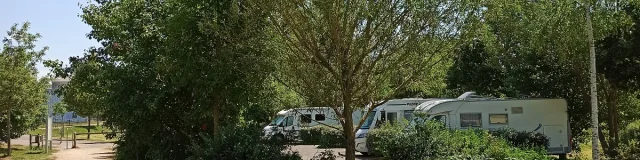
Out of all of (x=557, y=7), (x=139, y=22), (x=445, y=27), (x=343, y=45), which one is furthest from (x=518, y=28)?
(x=139, y=22)

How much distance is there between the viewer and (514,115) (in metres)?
16.5

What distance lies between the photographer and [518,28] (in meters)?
14.7

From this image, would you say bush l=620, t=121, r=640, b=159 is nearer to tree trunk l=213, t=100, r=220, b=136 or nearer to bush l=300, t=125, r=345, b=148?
bush l=300, t=125, r=345, b=148

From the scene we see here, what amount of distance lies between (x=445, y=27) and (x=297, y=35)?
2.60 m

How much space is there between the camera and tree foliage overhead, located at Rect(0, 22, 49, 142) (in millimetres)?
20375

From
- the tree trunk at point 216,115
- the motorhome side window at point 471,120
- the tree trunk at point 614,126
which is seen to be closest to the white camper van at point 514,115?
the motorhome side window at point 471,120

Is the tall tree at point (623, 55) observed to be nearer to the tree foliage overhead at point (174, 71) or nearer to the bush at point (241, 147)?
the tree foliage overhead at point (174, 71)

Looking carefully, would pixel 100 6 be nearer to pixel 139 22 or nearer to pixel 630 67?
pixel 139 22

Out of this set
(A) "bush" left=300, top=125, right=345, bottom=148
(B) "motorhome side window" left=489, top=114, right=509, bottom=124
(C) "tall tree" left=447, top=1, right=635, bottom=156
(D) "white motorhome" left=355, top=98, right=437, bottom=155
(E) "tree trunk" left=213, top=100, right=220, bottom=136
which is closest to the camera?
(E) "tree trunk" left=213, top=100, right=220, bottom=136

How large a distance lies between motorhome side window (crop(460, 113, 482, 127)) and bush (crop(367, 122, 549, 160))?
510 cm

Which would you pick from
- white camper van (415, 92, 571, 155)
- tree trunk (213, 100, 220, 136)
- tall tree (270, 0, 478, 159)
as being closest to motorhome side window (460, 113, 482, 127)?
white camper van (415, 92, 571, 155)

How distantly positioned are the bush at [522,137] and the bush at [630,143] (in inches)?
75.3

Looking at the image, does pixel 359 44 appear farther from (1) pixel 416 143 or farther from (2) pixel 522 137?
(2) pixel 522 137

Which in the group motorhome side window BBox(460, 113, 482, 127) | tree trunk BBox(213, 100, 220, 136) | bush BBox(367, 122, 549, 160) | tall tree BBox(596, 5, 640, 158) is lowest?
bush BBox(367, 122, 549, 160)
